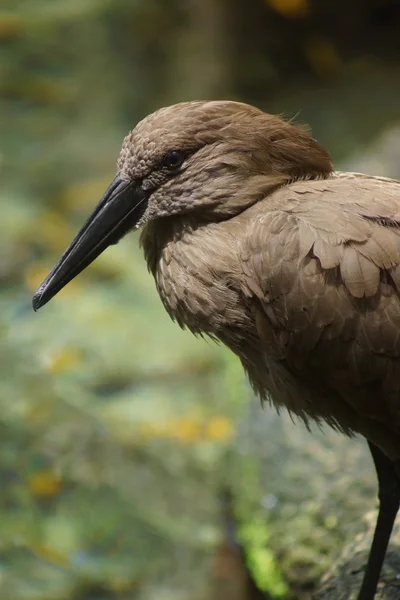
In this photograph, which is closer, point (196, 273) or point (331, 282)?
point (331, 282)

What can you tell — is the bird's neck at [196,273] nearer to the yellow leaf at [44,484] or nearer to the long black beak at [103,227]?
the long black beak at [103,227]

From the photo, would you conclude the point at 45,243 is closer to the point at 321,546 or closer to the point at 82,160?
the point at 82,160

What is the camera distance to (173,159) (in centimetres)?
255

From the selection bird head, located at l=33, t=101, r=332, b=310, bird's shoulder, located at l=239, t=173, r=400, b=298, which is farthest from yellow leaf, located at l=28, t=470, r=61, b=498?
bird's shoulder, located at l=239, t=173, r=400, b=298

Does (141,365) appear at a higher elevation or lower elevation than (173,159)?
lower

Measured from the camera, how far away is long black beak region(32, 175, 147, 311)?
2.64 metres

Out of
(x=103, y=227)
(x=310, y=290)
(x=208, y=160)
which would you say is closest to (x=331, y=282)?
(x=310, y=290)

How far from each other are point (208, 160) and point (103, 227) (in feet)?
1.29

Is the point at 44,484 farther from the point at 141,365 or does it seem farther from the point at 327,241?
the point at 327,241

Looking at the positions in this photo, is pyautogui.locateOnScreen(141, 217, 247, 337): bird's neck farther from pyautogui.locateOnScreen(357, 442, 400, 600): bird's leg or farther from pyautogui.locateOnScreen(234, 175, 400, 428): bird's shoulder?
pyautogui.locateOnScreen(357, 442, 400, 600): bird's leg

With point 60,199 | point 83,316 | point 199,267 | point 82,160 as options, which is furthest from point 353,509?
point 82,160

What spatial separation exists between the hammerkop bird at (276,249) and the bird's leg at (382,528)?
0.24 m

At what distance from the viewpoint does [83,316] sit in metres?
5.18

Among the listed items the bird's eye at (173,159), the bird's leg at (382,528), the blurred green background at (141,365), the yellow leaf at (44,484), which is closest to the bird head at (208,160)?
the bird's eye at (173,159)
